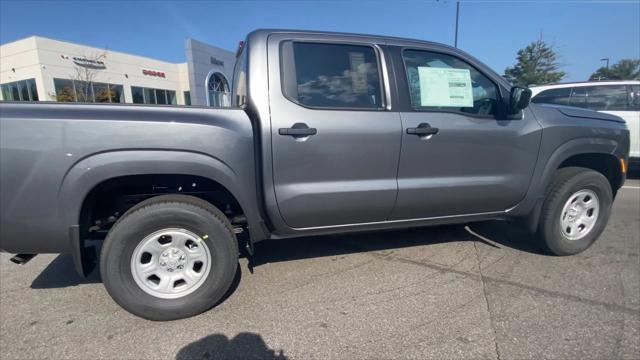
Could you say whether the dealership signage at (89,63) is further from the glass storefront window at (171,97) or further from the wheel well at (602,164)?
the wheel well at (602,164)

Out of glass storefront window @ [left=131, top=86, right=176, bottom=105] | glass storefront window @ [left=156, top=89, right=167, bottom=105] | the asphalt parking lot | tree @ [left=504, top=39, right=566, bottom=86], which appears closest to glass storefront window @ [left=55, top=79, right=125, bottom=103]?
glass storefront window @ [left=131, top=86, right=176, bottom=105]

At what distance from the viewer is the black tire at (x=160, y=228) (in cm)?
218

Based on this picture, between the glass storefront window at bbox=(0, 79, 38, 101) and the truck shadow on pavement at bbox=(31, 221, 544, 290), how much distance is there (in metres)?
26.5

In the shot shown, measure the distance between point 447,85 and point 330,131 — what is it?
1.15 metres

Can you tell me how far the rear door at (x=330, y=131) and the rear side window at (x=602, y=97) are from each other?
6.52 metres

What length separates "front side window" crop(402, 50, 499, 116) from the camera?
2.71 metres

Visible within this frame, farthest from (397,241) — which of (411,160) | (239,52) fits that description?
(239,52)

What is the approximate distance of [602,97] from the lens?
6.79 meters

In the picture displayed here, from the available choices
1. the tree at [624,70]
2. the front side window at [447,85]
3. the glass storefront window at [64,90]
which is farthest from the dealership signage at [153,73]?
the tree at [624,70]

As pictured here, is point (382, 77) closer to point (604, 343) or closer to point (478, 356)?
point (478, 356)

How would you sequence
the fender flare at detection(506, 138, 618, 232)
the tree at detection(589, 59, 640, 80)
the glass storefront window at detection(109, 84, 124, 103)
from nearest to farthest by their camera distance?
the fender flare at detection(506, 138, 618, 232) → the glass storefront window at detection(109, 84, 124, 103) → the tree at detection(589, 59, 640, 80)

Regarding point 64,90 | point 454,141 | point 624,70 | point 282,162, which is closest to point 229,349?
point 282,162

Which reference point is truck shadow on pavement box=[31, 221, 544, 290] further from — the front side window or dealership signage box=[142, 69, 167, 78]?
dealership signage box=[142, 69, 167, 78]

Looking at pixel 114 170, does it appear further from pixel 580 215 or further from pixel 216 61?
pixel 216 61
